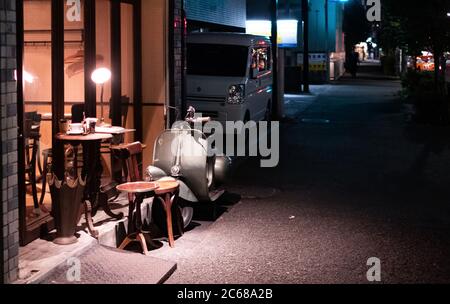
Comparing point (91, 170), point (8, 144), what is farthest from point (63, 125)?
point (8, 144)

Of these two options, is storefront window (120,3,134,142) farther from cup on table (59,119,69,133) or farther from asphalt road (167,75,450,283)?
cup on table (59,119,69,133)

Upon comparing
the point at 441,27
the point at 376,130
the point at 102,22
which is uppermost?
the point at 441,27

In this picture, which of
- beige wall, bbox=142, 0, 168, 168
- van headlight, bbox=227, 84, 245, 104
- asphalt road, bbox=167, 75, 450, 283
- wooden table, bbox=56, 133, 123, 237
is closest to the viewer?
asphalt road, bbox=167, 75, 450, 283

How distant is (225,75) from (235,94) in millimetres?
762

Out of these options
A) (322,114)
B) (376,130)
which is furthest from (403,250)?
(322,114)

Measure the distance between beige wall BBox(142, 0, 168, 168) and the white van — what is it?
18.5 feet

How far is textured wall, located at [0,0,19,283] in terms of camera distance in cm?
529

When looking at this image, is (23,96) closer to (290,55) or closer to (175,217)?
(175,217)

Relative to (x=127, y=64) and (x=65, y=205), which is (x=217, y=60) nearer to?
(x=127, y=64)

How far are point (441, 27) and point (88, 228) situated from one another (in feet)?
57.1

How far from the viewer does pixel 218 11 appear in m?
19.1

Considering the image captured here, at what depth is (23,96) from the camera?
21.5ft

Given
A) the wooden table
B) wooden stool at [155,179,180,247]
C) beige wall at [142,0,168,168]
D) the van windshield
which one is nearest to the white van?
the van windshield

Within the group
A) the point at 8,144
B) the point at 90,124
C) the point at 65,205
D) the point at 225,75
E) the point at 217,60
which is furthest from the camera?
the point at 217,60
